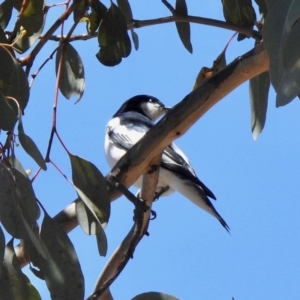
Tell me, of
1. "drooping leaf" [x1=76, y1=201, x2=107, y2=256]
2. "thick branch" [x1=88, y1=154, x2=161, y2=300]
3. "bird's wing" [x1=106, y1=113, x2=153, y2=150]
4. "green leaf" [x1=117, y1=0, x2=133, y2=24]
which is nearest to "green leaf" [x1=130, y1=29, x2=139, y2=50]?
"green leaf" [x1=117, y1=0, x2=133, y2=24]

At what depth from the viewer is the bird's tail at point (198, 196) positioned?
267 centimetres

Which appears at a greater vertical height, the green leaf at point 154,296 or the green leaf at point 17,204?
the green leaf at point 17,204

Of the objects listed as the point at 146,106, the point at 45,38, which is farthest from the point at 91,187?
the point at 146,106

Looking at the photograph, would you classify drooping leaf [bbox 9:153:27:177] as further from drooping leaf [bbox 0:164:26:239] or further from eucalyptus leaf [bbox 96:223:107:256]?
eucalyptus leaf [bbox 96:223:107:256]

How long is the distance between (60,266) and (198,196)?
1.25m

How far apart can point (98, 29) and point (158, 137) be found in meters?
0.50

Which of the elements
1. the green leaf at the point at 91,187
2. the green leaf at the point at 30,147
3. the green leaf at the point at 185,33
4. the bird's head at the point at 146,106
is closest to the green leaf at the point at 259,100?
the green leaf at the point at 185,33

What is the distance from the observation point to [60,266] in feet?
5.13

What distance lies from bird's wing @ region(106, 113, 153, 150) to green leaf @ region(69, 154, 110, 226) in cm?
140

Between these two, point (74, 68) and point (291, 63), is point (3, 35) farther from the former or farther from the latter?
point (291, 63)

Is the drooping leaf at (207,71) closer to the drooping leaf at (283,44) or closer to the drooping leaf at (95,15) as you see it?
the drooping leaf at (95,15)

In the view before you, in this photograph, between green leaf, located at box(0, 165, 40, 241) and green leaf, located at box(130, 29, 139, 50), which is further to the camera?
green leaf, located at box(130, 29, 139, 50)

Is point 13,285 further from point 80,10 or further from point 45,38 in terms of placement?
point 80,10

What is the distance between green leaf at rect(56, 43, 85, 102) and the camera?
6.69 feet
